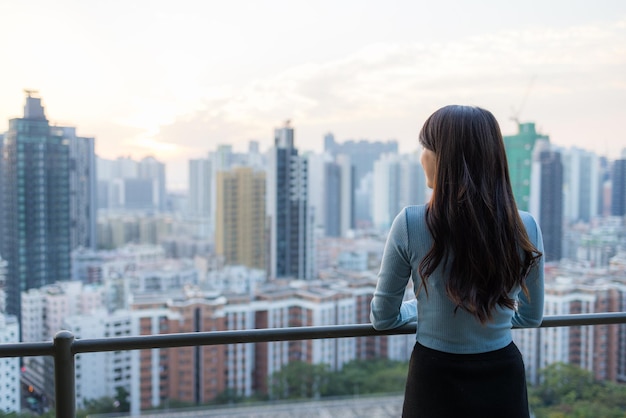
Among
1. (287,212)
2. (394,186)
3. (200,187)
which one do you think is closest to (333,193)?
(394,186)

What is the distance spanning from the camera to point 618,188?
20.9 metres

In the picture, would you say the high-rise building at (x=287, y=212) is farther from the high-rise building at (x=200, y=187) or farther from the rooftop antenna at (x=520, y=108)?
the rooftop antenna at (x=520, y=108)

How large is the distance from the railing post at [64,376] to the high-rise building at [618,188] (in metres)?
22.3

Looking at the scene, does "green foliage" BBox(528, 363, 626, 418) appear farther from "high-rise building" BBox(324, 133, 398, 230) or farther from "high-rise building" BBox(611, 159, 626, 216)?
"high-rise building" BBox(324, 133, 398, 230)

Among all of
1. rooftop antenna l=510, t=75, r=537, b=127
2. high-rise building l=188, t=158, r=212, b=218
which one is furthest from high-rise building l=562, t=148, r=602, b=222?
high-rise building l=188, t=158, r=212, b=218

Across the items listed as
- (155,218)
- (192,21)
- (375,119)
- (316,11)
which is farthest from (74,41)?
(375,119)

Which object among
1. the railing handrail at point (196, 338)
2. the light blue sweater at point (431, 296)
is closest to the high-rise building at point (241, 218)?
the railing handrail at point (196, 338)

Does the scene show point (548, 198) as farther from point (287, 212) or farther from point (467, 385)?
point (467, 385)

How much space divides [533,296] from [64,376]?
0.68 m

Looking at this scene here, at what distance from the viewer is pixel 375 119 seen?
90.7 feet

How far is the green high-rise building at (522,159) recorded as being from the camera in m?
19.2

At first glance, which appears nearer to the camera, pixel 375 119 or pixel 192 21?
pixel 192 21

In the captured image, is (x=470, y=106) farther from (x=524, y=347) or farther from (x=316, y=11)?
(x=316, y=11)

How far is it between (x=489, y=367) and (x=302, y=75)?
26.3 metres
